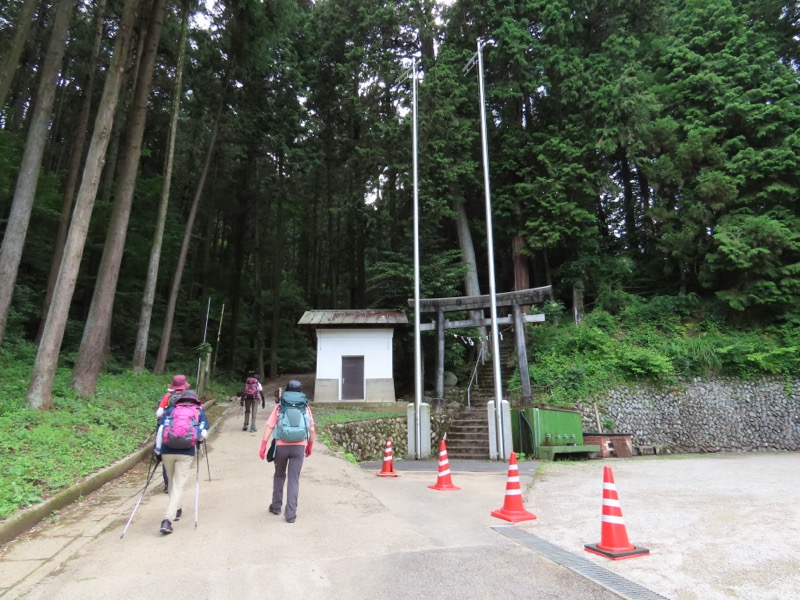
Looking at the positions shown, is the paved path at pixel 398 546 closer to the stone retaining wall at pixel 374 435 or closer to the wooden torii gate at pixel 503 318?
the stone retaining wall at pixel 374 435

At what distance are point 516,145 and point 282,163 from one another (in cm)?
1351

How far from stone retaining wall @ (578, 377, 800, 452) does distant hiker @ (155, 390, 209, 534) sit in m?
14.9

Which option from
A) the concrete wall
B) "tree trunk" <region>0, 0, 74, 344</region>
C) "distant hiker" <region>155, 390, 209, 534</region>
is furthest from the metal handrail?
"tree trunk" <region>0, 0, 74, 344</region>

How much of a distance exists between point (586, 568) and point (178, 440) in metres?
4.09

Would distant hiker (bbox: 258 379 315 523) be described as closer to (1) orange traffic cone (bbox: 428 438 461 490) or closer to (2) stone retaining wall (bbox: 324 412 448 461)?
(1) orange traffic cone (bbox: 428 438 461 490)

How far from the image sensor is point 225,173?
28.1 m

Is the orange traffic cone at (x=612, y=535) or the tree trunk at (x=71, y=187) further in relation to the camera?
the tree trunk at (x=71, y=187)

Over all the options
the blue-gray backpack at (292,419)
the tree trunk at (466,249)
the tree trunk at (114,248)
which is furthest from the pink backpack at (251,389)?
the tree trunk at (466,249)

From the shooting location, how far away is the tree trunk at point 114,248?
463 inches

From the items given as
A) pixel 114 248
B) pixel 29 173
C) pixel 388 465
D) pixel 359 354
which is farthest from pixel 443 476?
pixel 29 173

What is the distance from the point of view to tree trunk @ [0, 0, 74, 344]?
37.9 ft

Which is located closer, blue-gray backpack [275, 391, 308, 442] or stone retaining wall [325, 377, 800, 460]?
blue-gray backpack [275, 391, 308, 442]

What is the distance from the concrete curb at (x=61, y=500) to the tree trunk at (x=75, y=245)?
2.45 meters

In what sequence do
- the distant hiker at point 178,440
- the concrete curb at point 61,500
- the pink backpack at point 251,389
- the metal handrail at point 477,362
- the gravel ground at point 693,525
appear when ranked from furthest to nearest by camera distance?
the metal handrail at point 477,362 → the pink backpack at point 251,389 → the distant hiker at point 178,440 → the concrete curb at point 61,500 → the gravel ground at point 693,525
